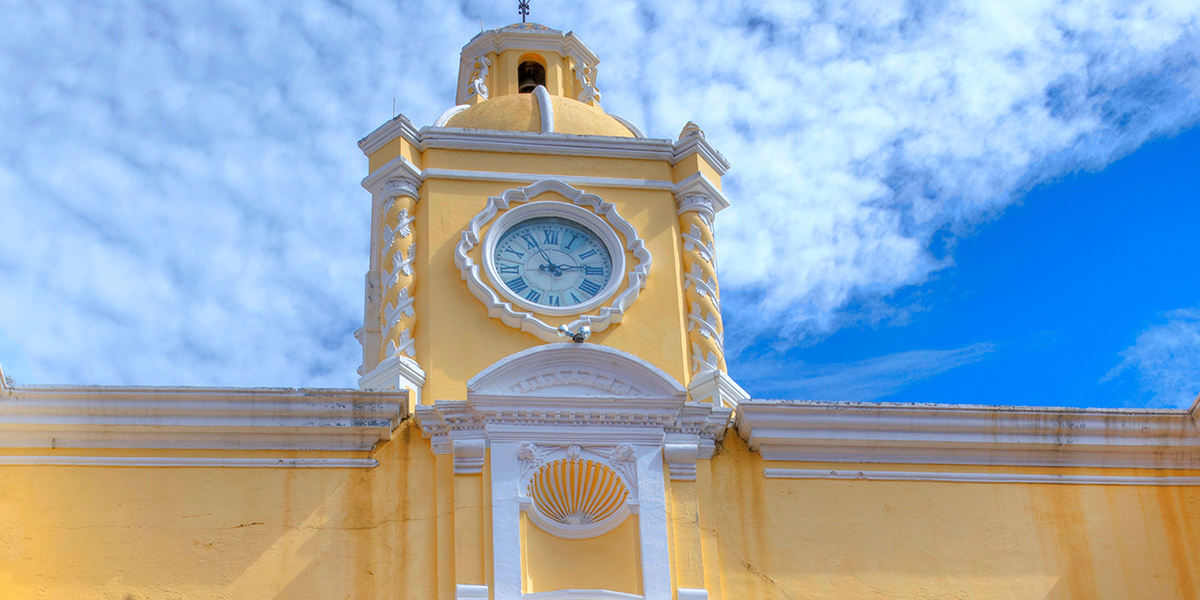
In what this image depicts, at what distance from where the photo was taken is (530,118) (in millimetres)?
13945

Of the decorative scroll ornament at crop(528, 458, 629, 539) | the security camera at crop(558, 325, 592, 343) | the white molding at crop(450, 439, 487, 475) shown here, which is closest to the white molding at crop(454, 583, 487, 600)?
the decorative scroll ornament at crop(528, 458, 629, 539)

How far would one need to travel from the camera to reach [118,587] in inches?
410

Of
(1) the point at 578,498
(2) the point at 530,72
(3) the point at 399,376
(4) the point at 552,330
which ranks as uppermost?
(2) the point at 530,72

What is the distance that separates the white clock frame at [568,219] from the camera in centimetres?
1230

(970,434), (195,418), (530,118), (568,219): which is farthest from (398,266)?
(970,434)

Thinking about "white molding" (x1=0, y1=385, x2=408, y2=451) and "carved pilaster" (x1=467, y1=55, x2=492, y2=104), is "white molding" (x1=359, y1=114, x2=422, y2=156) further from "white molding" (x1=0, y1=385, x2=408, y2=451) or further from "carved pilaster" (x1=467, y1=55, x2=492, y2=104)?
"white molding" (x1=0, y1=385, x2=408, y2=451)

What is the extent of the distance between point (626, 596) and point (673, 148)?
4.38m

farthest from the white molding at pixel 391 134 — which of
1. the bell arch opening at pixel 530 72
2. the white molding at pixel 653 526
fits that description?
the white molding at pixel 653 526

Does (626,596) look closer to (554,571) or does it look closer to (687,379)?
(554,571)

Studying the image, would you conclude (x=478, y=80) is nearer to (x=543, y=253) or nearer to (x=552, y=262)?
(x=543, y=253)

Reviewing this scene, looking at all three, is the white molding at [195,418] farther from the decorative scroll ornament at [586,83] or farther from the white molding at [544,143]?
the decorative scroll ornament at [586,83]

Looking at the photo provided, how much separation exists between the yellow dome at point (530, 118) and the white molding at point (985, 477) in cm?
378

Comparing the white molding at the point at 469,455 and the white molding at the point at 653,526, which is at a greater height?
the white molding at the point at 469,455

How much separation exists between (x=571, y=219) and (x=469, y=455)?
102 inches
